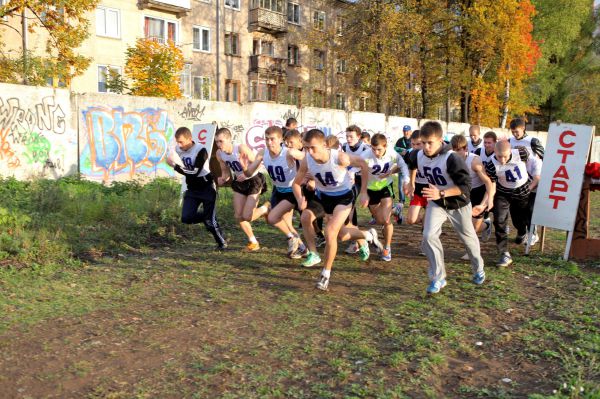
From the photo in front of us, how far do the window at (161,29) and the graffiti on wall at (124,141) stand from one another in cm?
1875

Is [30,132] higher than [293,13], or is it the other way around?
[293,13]

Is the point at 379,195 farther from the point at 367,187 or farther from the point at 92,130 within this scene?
the point at 92,130

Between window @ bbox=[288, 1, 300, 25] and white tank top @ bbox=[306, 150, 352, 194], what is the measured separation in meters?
35.9

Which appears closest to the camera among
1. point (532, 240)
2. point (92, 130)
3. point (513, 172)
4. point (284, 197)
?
point (513, 172)

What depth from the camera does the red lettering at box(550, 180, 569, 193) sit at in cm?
784

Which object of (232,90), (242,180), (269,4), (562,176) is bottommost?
(242,180)

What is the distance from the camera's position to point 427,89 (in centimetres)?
3500

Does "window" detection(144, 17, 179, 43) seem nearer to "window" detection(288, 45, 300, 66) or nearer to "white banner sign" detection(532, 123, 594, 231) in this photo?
"window" detection(288, 45, 300, 66)

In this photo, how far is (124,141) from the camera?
14445 mm

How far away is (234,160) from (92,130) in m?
7.32

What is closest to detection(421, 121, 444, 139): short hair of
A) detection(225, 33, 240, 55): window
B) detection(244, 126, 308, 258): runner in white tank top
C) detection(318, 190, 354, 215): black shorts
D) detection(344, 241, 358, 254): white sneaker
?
detection(318, 190, 354, 215): black shorts

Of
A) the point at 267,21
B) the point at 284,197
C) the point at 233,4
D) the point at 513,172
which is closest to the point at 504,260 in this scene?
the point at 513,172

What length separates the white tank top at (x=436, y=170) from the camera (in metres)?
6.02

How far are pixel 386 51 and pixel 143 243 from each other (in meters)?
23.9
